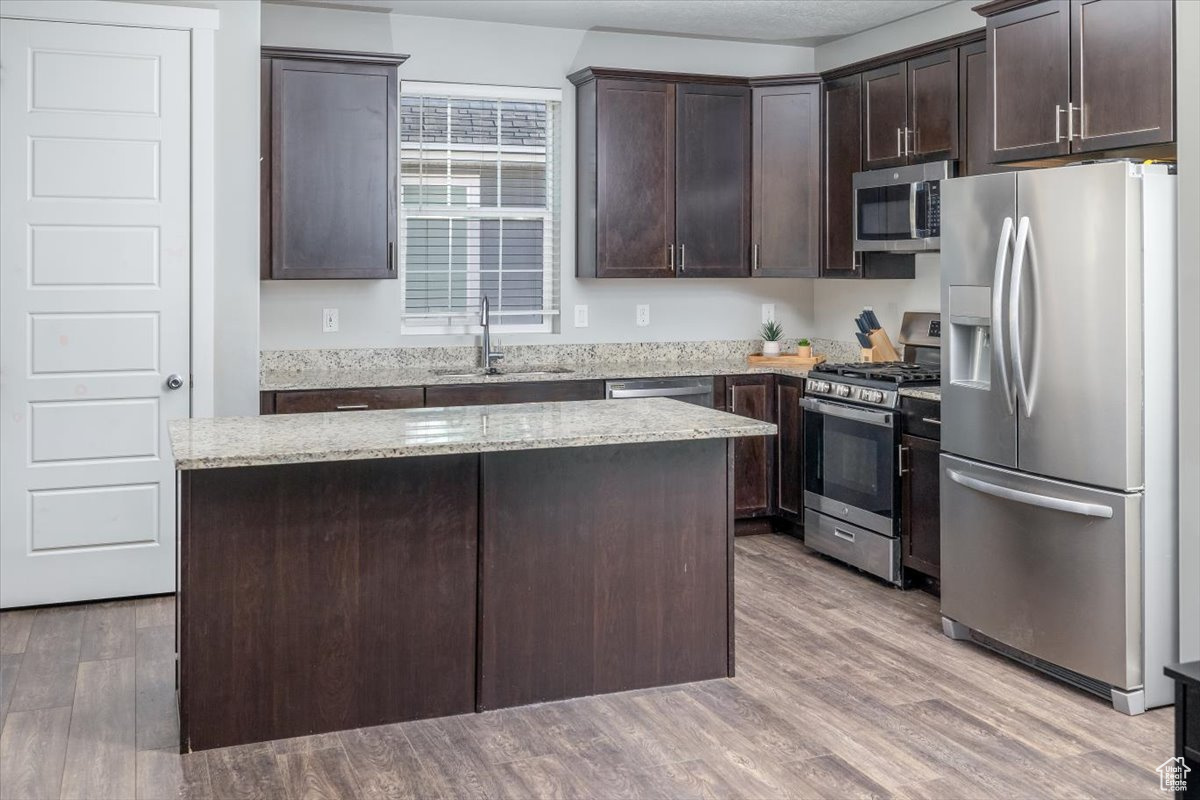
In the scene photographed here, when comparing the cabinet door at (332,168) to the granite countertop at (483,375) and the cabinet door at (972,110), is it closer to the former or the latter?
the granite countertop at (483,375)

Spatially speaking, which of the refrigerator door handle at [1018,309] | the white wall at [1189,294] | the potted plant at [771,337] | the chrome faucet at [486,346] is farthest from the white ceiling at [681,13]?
the white wall at [1189,294]

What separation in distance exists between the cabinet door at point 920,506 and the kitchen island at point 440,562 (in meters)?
1.25

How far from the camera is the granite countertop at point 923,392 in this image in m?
4.38

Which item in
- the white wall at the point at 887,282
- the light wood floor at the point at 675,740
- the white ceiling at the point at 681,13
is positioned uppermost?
the white ceiling at the point at 681,13

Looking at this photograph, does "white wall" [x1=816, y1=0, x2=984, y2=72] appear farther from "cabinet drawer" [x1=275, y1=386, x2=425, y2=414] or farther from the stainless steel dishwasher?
"cabinet drawer" [x1=275, y1=386, x2=425, y2=414]

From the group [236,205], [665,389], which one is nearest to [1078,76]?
[665,389]

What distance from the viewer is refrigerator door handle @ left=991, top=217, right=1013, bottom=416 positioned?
359 centimetres

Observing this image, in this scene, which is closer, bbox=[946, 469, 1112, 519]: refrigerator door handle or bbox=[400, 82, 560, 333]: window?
bbox=[946, 469, 1112, 519]: refrigerator door handle

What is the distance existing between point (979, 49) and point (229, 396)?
11.2ft

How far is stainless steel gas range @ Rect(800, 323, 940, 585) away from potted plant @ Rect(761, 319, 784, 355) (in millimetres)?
900

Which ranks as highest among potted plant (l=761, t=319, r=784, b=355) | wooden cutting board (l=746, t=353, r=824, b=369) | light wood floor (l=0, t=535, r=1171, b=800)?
potted plant (l=761, t=319, r=784, b=355)

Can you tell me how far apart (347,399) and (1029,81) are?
117 inches

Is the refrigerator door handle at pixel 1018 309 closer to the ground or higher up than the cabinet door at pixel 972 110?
closer to the ground

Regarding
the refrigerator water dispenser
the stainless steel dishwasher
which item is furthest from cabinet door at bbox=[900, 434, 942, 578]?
the stainless steel dishwasher
